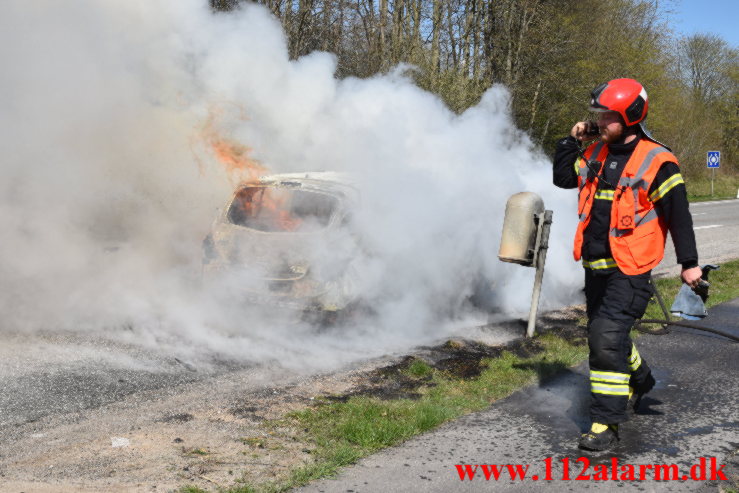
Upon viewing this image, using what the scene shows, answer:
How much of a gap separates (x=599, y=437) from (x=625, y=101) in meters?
1.90

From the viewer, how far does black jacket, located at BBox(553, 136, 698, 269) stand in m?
4.11

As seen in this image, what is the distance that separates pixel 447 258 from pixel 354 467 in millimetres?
4003

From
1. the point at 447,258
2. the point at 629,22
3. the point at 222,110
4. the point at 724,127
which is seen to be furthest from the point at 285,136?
the point at 724,127

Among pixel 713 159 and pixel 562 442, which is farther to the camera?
pixel 713 159

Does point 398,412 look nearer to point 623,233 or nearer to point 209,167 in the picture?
point 623,233

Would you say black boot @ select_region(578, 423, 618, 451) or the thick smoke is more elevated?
the thick smoke

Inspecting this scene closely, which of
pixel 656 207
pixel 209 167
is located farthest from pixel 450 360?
pixel 209 167

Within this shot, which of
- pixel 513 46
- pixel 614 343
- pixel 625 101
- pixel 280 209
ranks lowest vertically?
pixel 614 343

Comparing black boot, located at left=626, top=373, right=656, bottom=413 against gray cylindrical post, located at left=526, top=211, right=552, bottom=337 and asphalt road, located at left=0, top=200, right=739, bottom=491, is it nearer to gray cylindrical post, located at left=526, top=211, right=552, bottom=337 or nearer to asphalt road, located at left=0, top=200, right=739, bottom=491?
asphalt road, located at left=0, top=200, right=739, bottom=491

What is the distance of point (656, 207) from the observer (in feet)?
13.7

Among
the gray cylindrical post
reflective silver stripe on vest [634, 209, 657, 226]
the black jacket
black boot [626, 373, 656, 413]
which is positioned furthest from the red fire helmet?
the gray cylindrical post

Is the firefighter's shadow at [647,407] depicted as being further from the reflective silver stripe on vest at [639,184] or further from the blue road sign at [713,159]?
the blue road sign at [713,159]

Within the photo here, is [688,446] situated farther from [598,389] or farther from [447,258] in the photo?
[447,258]

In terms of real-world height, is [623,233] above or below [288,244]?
above
